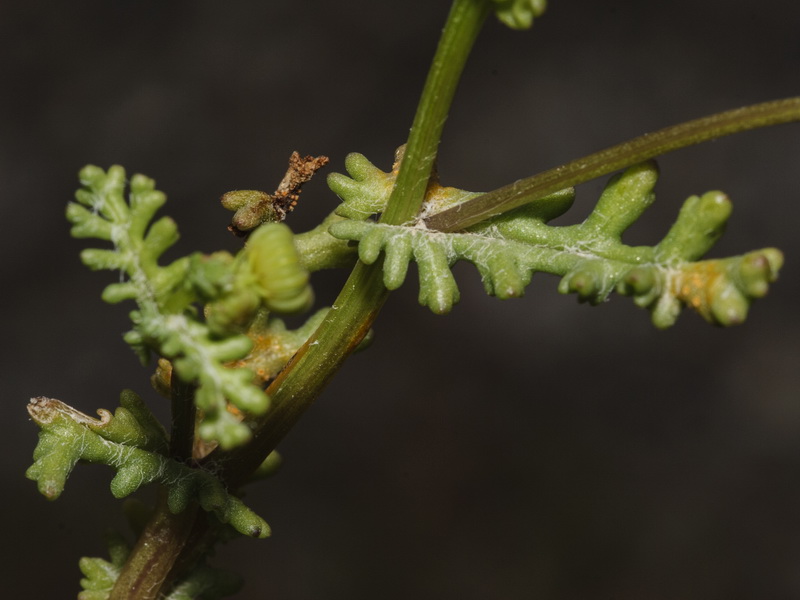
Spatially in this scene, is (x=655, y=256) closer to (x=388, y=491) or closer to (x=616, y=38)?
(x=388, y=491)

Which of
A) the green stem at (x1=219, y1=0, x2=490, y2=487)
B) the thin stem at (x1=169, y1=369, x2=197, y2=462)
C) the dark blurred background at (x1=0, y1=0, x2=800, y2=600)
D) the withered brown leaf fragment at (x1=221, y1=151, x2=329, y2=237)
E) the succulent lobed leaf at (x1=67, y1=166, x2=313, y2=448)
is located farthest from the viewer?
the dark blurred background at (x1=0, y1=0, x2=800, y2=600)

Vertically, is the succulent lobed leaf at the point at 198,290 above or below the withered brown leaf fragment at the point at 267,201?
below

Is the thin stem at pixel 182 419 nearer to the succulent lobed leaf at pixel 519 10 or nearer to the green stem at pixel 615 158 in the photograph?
the green stem at pixel 615 158

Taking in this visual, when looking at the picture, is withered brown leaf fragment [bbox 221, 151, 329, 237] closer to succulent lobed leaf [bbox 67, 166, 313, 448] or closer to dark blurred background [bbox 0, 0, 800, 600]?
succulent lobed leaf [bbox 67, 166, 313, 448]

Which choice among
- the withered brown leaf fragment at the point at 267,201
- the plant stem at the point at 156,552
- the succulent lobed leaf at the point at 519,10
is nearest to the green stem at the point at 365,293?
the succulent lobed leaf at the point at 519,10

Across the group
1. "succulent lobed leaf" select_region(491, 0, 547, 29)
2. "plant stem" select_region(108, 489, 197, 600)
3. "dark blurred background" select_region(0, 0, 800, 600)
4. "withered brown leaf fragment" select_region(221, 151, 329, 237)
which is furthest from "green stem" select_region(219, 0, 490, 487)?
"dark blurred background" select_region(0, 0, 800, 600)

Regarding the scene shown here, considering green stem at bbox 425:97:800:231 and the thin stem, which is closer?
green stem at bbox 425:97:800:231

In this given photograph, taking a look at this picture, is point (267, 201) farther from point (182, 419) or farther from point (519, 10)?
point (519, 10)
